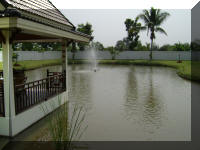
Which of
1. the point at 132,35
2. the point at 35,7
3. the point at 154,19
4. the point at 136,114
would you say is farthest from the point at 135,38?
the point at 35,7

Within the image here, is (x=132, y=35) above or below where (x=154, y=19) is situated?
below

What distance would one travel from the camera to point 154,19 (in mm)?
25219

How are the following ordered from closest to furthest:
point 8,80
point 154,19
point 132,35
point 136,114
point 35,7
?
point 8,80 < point 35,7 < point 136,114 < point 154,19 < point 132,35

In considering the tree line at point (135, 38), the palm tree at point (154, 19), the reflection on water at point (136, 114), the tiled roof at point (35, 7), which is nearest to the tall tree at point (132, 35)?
the tree line at point (135, 38)

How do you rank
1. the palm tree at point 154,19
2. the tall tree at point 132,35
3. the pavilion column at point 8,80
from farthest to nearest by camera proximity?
the tall tree at point 132,35
the palm tree at point 154,19
the pavilion column at point 8,80

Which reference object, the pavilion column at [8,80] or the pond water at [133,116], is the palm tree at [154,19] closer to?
the pond water at [133,116]

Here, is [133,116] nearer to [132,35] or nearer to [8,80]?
[8,80]

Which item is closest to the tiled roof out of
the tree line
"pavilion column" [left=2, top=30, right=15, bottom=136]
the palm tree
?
"pavilion column" [left=2, top=30, right=15, bottom=136]

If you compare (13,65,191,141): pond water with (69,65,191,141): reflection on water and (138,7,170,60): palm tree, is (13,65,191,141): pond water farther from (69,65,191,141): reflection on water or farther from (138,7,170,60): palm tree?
(138,7,170,60): palm tree

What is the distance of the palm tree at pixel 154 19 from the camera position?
25062 mm

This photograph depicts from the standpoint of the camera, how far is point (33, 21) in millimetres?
3551

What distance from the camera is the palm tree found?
25062 mm

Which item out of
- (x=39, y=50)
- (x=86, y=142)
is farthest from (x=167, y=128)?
(x=39, y=50)

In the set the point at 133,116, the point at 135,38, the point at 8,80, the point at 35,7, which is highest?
the point at 135,38
